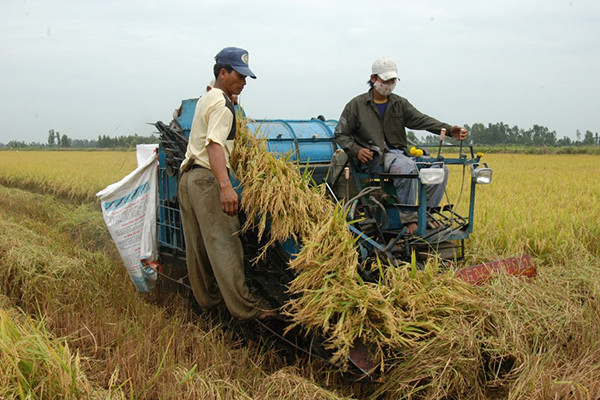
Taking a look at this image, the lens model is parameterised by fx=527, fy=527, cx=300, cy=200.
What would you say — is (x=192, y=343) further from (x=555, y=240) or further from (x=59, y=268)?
(x=555, y=240)

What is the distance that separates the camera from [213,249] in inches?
145

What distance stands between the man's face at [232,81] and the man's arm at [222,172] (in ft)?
1.65

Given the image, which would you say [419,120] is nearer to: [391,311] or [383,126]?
[383,126]

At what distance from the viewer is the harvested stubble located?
2.89 metres

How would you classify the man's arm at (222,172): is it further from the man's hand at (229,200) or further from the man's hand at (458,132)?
the man's hand at (458,132)

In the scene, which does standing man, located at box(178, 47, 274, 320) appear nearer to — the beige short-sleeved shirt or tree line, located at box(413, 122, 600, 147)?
the beige short-sleeved shirt

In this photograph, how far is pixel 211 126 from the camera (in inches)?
140

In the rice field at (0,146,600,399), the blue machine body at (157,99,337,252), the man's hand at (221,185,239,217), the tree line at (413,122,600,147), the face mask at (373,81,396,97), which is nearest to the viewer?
the rice field at (0,146,600,399)

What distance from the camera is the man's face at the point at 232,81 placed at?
374cm

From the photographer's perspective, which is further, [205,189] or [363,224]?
[363,224]

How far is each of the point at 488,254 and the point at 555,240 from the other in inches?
38.8

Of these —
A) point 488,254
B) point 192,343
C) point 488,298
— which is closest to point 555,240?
point 488,254

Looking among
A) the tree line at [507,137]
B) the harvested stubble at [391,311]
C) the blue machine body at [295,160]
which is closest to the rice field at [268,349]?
the harvested stubble at [391,311]

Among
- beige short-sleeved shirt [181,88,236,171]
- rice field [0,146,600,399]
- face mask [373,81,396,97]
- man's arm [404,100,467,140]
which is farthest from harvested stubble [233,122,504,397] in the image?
Result: man's arm [404,100,467,140]
